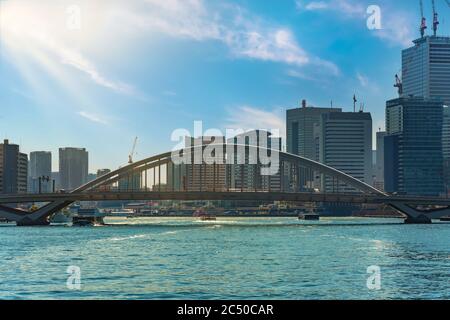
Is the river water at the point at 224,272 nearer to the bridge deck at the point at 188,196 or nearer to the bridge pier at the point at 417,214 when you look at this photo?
the bridge deck at the point at 188,196

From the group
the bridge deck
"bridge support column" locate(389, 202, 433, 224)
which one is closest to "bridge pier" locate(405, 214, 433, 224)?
"bridge support column" locate(389, 202, 433, 224)

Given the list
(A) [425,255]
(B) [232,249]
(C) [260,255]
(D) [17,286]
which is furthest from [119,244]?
(D) [17,286]

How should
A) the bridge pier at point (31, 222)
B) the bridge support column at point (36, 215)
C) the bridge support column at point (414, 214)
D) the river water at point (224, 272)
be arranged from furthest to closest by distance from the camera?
1. the bridge support column at point (414, 214)
2. the bridge pier at point (31, 222)
3. the bridge support column at point (36, 215)
4. the river water at point (224, 272)

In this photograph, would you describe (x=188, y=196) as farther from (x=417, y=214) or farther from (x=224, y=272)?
(x=224, y=272)

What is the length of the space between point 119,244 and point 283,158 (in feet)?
313

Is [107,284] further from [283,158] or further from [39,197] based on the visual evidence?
[283,158]

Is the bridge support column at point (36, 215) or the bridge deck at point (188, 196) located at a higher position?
the bridge deck at point (188, 196)

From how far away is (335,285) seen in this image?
3928cm

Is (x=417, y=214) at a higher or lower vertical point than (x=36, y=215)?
higher

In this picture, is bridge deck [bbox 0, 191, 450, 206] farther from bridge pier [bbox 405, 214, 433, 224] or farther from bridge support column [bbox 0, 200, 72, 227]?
bridge pier [bbox 405, 214, 433, 224]

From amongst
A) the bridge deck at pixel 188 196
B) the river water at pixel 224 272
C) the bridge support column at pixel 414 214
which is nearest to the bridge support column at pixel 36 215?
the bridge deck at pixel 188 196

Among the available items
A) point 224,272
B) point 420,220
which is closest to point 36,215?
point 420,220
